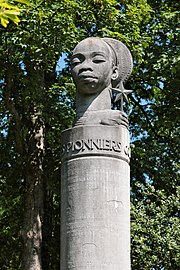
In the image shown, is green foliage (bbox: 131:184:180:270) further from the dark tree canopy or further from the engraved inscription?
the engraved inscription

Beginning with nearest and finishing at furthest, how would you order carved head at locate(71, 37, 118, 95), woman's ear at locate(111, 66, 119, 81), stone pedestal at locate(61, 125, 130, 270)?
stone pedestal at locate(61, 125, 130, 270)
carved head at locate(71, 37, 118, 95)
woman's ear at locate(111, 66, 119, 81)

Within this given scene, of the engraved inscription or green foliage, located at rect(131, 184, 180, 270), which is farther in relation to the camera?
green foliage, located at rect(131, 184, 180, 270)

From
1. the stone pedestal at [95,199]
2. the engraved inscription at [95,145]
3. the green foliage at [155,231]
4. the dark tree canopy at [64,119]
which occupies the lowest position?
the stone pedestal at [95,199]

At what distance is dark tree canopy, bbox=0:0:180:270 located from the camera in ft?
53.1

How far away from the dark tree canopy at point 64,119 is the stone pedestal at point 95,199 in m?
6.68

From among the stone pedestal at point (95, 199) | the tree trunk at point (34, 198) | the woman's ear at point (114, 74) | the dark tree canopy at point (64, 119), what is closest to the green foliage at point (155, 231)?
the dark tree canopy at point (64, 119)

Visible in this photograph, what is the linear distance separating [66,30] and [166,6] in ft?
17.0

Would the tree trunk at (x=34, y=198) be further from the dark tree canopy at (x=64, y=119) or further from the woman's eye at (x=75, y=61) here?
the woman's eye at (x=75, y=61)

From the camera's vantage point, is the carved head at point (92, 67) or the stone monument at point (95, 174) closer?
the stone monument at point (95, 174)

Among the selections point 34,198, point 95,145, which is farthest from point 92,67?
point 34,198

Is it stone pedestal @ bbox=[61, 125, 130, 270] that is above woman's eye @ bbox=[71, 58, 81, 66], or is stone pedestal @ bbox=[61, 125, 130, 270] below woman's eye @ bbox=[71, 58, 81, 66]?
below

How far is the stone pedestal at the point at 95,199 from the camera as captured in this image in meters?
8.85

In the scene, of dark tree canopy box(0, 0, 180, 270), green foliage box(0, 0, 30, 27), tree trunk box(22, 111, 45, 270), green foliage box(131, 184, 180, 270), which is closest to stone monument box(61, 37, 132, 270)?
green foliage box(0, 0, 30, 27)

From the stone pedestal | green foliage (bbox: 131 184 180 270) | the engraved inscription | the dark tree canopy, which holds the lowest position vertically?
the stone pedestal
